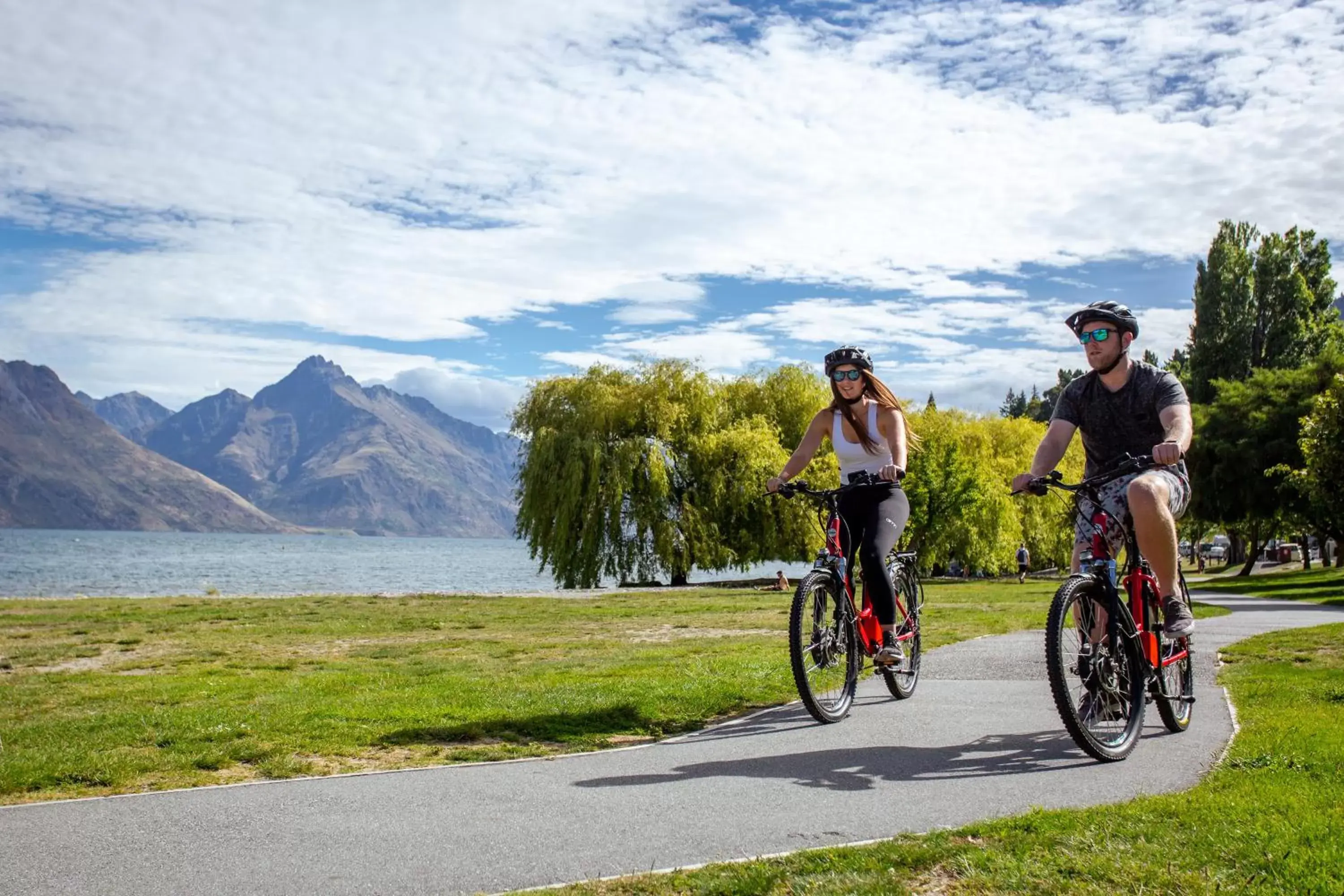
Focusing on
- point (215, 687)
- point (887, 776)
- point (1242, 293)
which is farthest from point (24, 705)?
point (1242, 293)

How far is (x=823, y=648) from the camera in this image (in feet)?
23.6

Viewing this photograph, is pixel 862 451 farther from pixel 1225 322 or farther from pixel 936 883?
pixel 1225 322

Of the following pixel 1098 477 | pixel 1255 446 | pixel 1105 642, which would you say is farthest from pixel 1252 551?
pixel 1105 642

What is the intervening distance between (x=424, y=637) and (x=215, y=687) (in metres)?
6.89

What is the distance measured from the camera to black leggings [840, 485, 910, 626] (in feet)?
24.2

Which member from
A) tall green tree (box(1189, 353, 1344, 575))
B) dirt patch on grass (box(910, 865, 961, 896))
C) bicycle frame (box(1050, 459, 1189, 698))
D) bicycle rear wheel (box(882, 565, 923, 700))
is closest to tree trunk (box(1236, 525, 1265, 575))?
tall green tree (box(1189, 353, 1344, 575))

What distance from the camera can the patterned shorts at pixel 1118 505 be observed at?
19.7 ft

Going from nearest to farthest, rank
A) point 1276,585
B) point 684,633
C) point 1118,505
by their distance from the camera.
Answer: point 1118,505, point 684,633, point 1276,585

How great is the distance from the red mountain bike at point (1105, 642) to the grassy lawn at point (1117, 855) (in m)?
0.73

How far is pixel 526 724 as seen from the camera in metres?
7.16

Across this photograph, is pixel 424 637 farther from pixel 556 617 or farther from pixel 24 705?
pixel 24 705

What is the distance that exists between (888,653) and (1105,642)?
5.79 ft

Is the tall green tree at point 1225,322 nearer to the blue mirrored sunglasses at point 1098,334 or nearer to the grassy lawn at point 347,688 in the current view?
the grassy lawn at point 347,688

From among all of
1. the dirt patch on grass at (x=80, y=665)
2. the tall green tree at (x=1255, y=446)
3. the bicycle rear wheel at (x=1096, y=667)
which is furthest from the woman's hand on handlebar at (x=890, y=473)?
the tall green tree at (x=1255, y=446)
